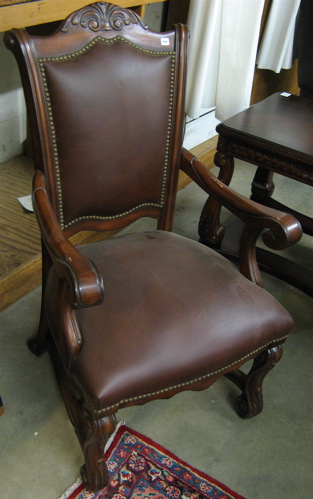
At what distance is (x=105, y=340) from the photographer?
44.6 inches

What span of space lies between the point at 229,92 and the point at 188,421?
4.64 feet

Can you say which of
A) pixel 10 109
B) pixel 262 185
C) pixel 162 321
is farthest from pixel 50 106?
pixel 262 185

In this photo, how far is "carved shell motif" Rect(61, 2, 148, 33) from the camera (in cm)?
123

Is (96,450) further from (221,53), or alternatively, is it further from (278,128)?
(221,53)

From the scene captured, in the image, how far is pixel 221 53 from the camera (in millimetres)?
2232

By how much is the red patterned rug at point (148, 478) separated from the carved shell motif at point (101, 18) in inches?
41.3

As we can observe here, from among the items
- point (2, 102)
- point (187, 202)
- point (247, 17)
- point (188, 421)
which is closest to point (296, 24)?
point (247, 17)

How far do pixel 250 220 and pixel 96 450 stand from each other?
2.14ft

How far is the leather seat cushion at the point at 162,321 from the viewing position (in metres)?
1.11

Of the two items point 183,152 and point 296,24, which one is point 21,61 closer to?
point 183,152

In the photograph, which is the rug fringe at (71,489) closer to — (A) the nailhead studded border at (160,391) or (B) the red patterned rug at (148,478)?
(B) the red patterned rug at (148,478)

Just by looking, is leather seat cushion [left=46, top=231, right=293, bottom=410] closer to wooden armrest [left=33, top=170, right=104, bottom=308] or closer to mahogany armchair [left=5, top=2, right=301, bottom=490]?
mahogany armchair [left=5, top=2, right=301, bottom=490]

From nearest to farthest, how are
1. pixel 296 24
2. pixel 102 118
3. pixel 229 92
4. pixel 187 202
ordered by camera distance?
1. pixel 102 118
2. pixel 229 92
3. pixel 187 202
4. pixel 296 24

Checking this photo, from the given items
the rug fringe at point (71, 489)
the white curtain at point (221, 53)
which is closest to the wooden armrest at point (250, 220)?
the rug fringe at point (71, 489)
